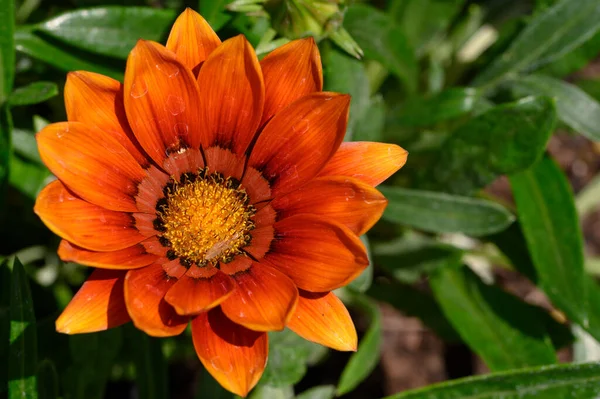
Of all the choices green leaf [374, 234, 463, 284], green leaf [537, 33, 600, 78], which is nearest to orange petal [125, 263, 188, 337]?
green leaf [374, 234, 463, 284]

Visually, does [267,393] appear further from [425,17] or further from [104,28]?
[425,17]

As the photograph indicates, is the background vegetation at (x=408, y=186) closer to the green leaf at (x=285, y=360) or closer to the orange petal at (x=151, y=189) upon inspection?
the green leaf at (x=285, y=360)

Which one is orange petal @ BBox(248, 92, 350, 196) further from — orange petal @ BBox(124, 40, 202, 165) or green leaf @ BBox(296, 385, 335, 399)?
green leaf @ BBox(296, 385, 335, 399)

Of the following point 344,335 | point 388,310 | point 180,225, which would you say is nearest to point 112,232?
point 180,225

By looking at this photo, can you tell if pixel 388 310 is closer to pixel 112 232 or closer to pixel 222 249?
pixel 222 249

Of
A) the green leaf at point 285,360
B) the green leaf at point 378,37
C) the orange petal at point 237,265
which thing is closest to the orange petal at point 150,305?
the orange petal at point 237,265

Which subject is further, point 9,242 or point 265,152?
point 9,242
